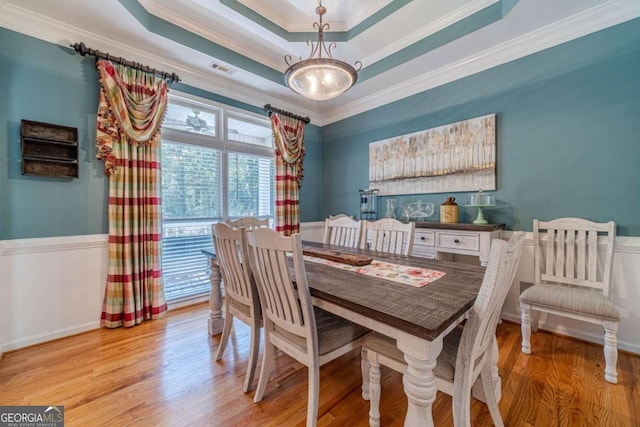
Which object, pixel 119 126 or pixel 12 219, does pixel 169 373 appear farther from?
pixel 119 126

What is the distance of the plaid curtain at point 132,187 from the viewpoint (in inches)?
92.6

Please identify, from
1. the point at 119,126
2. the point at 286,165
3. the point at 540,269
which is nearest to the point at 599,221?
the point at 540,269

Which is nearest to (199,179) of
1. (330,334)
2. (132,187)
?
(132,187)

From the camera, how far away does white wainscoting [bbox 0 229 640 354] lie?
6.47ft

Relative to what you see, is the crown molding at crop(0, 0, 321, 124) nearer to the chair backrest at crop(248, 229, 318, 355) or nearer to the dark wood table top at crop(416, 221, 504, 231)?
the chair backrest at crop(248, 229, 318, 355)

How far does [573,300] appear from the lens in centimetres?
179

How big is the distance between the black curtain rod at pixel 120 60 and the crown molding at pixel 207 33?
0.48 meters

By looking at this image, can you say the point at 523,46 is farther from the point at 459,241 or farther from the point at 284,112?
the point at 284,112

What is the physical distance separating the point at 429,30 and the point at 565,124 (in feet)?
4.91

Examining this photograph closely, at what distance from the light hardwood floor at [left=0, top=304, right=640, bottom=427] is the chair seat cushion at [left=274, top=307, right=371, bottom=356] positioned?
0.43 metres

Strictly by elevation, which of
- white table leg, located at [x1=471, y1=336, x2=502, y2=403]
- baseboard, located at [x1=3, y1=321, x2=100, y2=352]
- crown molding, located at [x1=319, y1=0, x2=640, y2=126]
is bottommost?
baseboard, located at [x1=3, y1=321, x2=100, y2=352]

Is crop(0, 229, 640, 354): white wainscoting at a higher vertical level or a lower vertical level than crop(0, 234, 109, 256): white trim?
lower

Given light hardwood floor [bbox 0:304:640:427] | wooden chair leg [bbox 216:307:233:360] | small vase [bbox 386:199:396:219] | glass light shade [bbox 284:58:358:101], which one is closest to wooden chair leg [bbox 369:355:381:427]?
light hardwood floor [bbox 0:304:640:427]

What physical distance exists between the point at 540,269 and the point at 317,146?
3.34m
